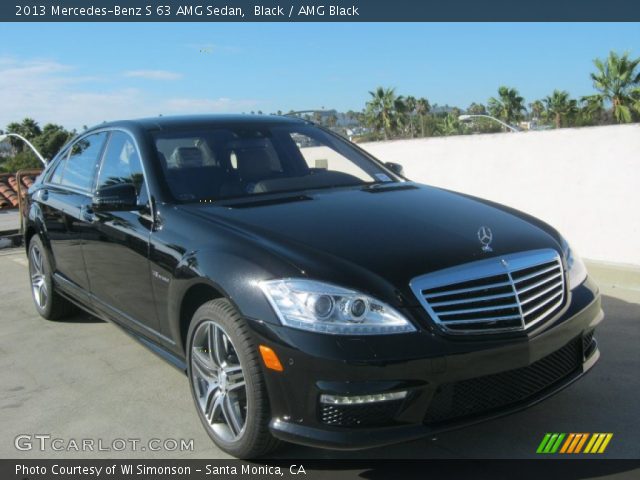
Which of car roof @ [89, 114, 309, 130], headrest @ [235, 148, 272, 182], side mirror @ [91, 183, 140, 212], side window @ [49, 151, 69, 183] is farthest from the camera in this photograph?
side window @ [49, 151, 69, 183]

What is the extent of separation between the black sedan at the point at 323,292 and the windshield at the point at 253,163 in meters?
0.02

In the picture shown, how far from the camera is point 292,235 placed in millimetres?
3096

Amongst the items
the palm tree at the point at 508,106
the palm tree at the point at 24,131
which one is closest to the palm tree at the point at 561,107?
the palm tree at the point at 508,106

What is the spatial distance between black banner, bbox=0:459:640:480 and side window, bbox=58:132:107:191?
2.21 m

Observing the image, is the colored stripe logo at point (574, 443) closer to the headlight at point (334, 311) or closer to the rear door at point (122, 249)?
the headlight at point (334, 311)

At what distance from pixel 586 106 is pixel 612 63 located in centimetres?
500

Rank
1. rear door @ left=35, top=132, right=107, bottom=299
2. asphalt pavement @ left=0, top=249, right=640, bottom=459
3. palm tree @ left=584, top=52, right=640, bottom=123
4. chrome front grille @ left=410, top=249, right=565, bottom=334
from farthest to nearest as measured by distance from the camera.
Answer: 1. palm tree @ left=584, top=52, right=640, bottom=123
2. rear door @ left=35, top=132, right=107, bottom=299
3. asphalt pavement @ left=0, top=249, right=640, bottom=459
4. chrome front grille @ left=410, top=249, right=565, bottom=334

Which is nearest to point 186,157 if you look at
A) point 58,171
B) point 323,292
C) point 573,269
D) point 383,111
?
point 323,292

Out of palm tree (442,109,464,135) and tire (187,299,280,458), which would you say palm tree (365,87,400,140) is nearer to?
palm tree (442,109,464,135)

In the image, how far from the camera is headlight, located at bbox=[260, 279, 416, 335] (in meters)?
2.65

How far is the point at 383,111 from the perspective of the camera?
258ft

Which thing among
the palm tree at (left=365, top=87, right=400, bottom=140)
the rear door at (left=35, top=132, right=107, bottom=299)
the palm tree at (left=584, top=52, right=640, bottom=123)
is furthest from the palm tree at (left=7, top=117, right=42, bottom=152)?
the rear door at (left=35, top=132, right=107, bottom=299)

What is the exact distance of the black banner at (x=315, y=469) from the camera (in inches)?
115

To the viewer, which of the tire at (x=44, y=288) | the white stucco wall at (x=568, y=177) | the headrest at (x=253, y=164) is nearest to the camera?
the headrest at (x=253, y=164)
